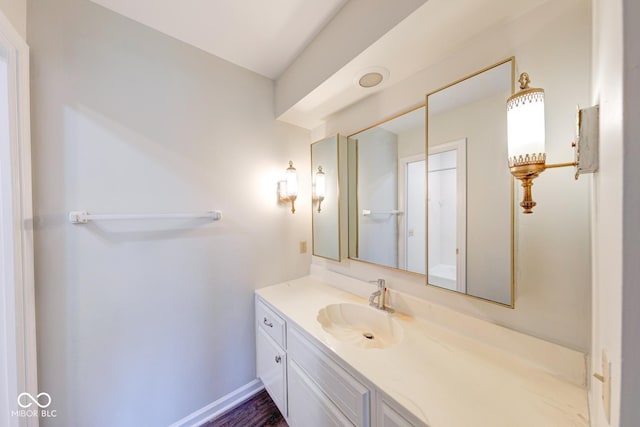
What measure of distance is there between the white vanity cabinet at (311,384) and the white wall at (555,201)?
61 cm

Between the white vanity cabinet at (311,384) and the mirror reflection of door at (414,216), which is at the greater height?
the mirror reflection of door at (414,216)

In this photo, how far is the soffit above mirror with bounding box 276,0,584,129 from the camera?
79 centimetres

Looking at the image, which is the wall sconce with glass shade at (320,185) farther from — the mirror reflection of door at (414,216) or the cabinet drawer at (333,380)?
the cabinet drawer at (333,380)

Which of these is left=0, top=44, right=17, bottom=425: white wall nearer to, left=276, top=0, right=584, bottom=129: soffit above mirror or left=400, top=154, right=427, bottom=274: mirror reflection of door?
left=276, top=0, right=584, bottom=129: soffit above mirror

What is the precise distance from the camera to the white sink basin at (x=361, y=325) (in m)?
1.16

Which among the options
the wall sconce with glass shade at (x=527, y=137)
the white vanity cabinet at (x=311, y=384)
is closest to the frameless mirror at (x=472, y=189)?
the wall sconce with glass shade at (x=527, y=137)

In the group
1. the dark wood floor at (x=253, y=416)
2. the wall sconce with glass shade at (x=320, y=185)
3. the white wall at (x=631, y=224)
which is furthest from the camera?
the wall sconce with glass shade at (x=320, y=185)

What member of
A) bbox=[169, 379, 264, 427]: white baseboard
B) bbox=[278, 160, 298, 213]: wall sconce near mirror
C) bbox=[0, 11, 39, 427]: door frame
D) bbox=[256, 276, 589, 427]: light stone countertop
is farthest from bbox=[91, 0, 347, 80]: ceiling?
bbox=[169, 379, 264, 427]: white baseboard

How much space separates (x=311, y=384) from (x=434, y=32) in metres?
1.70

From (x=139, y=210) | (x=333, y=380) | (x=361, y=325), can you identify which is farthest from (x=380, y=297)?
(x=139, y=210)

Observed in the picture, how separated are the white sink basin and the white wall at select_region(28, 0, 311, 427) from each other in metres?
0.64

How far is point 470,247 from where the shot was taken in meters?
0.97

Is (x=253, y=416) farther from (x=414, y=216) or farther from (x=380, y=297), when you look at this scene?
(x=414, y=216)

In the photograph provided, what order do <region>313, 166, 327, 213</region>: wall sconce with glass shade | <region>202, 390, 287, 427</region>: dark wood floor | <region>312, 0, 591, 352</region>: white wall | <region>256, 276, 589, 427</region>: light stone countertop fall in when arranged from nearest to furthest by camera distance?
<region>256, 276, 589, 427</region>: light stone countertop
<region>312, 0, 591, 352</region>: white wall
<region>202, 390, 287, 427</region>: dark wood floor
<region>313, 166, 327, 213</region>: wall sconce with glass shade
